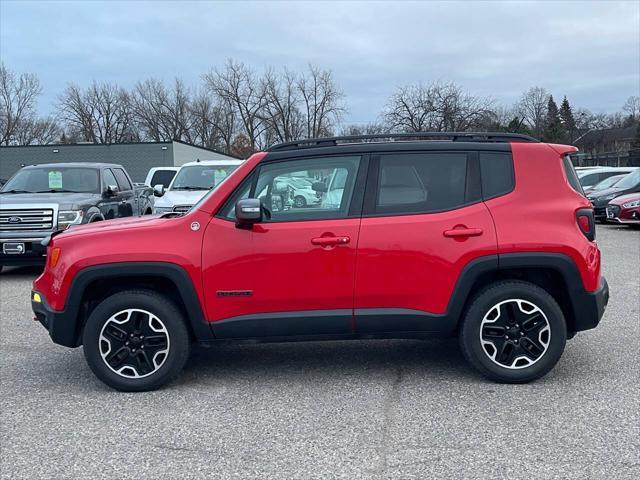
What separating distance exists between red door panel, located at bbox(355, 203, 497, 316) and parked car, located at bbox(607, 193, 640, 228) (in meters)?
13.8

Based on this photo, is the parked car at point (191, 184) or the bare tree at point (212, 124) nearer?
the parked car at point (191, 184)

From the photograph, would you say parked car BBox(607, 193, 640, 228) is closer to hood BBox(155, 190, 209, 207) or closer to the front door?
hood BBox(155, 190, 209, 207)

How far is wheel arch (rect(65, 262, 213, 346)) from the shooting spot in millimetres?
4770

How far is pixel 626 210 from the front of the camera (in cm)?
1700

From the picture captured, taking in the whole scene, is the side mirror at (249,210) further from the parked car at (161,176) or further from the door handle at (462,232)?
the parked car at (161,176)

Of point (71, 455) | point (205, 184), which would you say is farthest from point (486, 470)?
point (205, 184)

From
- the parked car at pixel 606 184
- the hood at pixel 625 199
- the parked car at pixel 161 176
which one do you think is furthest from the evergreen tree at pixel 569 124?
the parked car at pixel 161 176

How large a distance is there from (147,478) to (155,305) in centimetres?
155

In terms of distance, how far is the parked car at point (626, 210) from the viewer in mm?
16875

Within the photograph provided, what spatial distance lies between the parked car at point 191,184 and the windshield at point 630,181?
1242cm

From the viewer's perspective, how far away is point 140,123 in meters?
80.3

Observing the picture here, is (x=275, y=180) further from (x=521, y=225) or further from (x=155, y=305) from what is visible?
(x=521, y=225)

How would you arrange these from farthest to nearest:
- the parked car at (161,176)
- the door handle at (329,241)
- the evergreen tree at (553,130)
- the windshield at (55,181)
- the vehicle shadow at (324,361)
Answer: the evergreen tree at (553,130) < the parked car at (161,176) < the windshield at (55,181) < the vehicle shadow at (324,361) < the door handle at (329,241)

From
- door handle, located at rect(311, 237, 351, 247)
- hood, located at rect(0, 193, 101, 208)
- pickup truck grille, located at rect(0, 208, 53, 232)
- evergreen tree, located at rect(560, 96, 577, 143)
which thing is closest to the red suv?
door handle, located at rect(311, 237, 351, 247)
